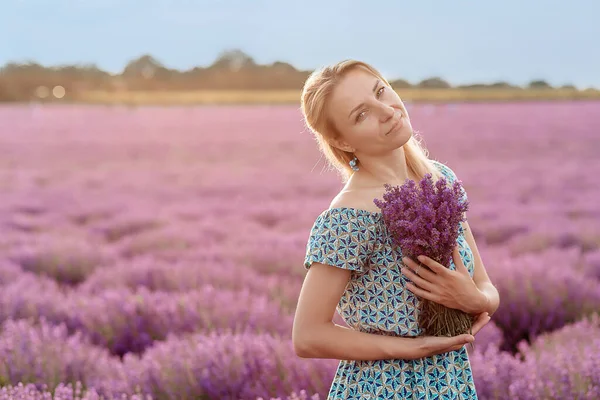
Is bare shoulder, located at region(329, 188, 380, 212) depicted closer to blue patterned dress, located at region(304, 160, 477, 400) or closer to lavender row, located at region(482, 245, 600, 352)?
blue patterned dress, located at region(304, 160, 477, 400)

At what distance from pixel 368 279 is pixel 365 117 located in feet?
1.17

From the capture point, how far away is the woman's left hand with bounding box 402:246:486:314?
1485 millimetres

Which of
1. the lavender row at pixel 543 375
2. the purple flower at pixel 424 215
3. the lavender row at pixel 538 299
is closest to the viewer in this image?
the purple flower at pixel 424 215

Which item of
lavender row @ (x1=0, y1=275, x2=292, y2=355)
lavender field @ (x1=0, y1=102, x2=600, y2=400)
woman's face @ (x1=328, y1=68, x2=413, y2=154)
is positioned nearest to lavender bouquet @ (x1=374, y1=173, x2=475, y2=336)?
woman's face @ (x1=328, y1=68, x2=413, y2=154)

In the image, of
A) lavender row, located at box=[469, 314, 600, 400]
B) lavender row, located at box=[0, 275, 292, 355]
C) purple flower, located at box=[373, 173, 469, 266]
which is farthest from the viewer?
lavender row, located at box=[0, 275, 292, 355]

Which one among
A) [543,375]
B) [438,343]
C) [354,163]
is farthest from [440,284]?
[543,375]

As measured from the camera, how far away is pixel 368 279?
5.11ft

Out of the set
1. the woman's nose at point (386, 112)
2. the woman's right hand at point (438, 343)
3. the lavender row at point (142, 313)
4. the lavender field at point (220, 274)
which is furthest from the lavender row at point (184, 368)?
the woman's nose at point (386, 112)

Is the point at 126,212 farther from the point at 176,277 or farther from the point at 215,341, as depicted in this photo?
the point at 215,341

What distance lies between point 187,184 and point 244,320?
5.77 m

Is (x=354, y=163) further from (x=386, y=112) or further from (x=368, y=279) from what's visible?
(x=368, y=279)

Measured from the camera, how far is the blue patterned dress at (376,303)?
150cm

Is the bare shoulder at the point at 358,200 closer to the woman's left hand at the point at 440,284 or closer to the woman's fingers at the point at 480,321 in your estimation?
the woman's left hand at the point at 440,284

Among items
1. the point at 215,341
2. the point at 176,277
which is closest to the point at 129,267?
the point at 176,277
